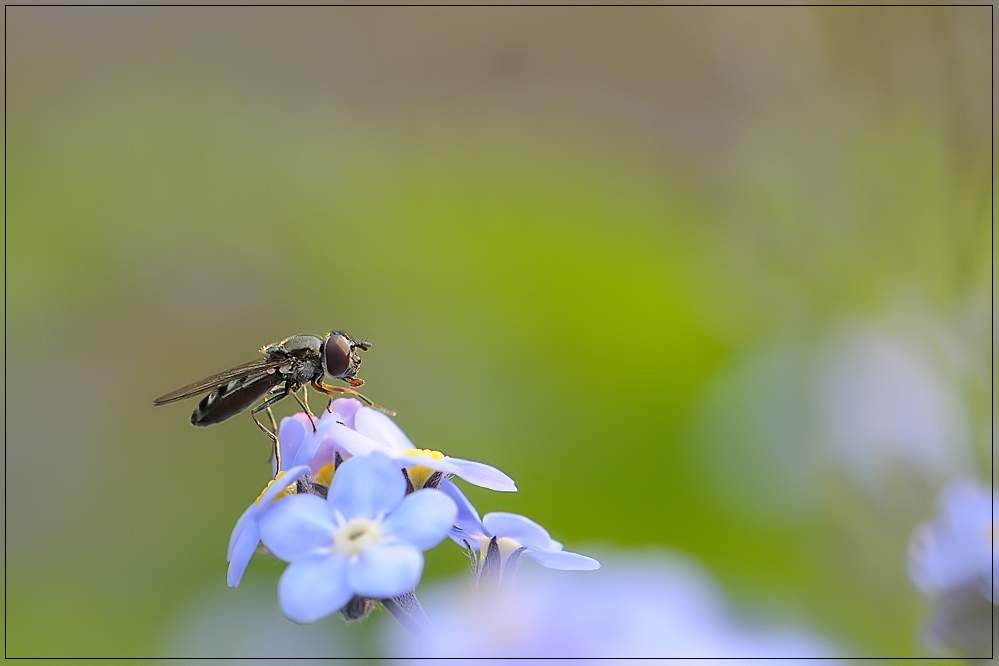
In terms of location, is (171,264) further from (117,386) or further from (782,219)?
(782,219)

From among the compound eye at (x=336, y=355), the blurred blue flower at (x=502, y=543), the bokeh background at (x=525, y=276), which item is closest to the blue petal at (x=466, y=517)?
the blurred blue flower at (x=502, y=543)

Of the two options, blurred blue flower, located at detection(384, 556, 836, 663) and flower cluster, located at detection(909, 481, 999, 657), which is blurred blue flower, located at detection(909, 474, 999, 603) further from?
blurred blue flower, located at detection(384, 556, 836, 663)

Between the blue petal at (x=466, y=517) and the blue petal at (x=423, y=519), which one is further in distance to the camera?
the blue petal at (x=466, y=517)

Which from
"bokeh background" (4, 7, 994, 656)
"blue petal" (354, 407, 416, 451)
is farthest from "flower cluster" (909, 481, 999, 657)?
"blue petal" (354, 407, 416, 451)

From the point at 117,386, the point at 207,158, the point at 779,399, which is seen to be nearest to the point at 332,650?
the point at 779,399

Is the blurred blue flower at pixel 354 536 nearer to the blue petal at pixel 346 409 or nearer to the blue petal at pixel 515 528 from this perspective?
the blue petal at pixel 515 528

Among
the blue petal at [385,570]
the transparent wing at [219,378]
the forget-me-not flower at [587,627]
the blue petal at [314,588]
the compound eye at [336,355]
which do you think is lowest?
the forget-me-not flower at [587,627]

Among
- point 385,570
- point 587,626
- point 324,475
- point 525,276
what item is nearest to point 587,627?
point 587,626
